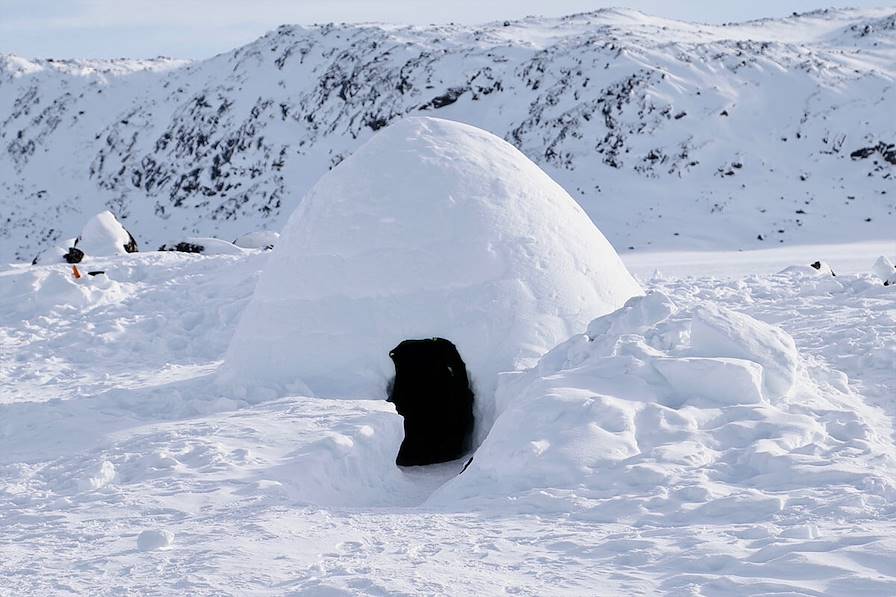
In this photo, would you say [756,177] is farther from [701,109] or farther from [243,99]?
[243,99]

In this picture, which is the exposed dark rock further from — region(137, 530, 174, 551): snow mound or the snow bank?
region(137, 530, 174, 551): snow mound

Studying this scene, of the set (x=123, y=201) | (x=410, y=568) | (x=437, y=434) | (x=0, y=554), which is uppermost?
(x=410, y=568)

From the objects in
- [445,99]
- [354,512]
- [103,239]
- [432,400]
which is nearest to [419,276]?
[432,400]

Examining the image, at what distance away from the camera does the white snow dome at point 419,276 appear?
325 inches

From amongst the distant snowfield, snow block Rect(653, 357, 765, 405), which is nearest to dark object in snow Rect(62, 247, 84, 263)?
the distant snowfield

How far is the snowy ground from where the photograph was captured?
432cm

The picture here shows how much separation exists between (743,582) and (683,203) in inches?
823

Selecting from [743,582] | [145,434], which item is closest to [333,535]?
[743,582]

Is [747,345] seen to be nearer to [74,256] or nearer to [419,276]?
[419,276]

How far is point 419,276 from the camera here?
841 cm

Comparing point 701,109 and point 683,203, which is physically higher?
point 701,109

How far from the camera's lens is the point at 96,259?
18234mm

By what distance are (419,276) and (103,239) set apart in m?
13.3

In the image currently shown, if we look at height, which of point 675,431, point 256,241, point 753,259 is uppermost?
point 675,431
